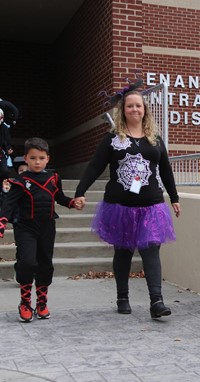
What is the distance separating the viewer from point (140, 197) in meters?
4.40

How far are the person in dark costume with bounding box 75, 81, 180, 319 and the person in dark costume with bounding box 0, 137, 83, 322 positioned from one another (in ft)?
0.93

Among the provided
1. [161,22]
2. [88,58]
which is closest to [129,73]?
[88,58]

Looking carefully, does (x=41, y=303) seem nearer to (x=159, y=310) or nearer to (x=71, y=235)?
(x=159, y=310)

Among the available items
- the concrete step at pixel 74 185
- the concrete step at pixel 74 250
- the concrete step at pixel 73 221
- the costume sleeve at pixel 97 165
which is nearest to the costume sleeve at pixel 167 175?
the costume sleeve at pixel 97 165

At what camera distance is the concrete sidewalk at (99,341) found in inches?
123

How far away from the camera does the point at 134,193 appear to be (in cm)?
439

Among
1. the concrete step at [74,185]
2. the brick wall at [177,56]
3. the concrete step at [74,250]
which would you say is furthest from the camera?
the brick wall at [177,56]

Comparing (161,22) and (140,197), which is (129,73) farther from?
(140,197)

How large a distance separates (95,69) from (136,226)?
574 cm

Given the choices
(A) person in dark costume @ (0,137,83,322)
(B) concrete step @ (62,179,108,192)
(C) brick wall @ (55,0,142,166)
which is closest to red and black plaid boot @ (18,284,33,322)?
(A) person in dark costume @ (0,137,83,322)

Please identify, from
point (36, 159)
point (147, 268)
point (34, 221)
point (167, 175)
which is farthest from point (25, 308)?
point (167, 175)

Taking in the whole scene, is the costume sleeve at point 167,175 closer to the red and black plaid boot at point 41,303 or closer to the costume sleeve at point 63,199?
the costume sleeve at point 63,199

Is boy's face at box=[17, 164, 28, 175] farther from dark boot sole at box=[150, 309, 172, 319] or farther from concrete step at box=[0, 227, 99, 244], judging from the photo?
dark boot sole at box=[150, 309, 172, 319]

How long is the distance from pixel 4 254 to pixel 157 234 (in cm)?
247
